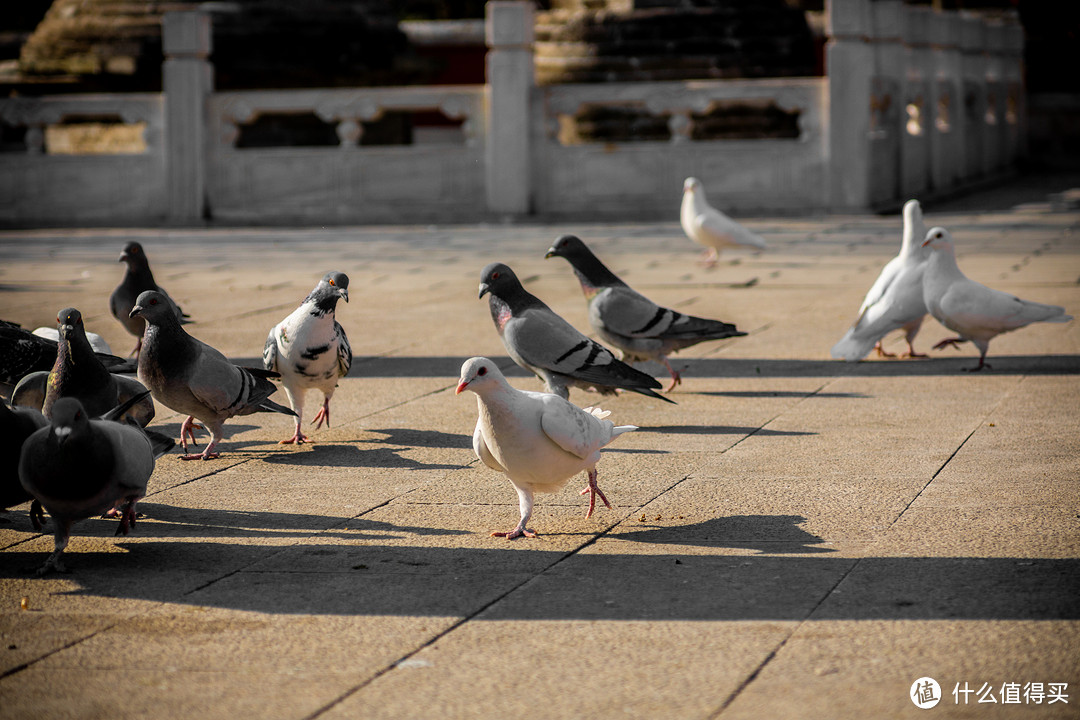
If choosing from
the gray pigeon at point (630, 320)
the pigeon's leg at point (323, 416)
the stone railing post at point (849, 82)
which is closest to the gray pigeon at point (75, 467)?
the pigeon's leg at point (323, 416)

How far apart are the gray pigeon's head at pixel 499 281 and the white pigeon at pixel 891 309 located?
8.18 feet

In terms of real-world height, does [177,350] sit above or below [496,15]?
below

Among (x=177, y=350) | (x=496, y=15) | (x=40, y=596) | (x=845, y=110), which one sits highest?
(x=496, y=15)

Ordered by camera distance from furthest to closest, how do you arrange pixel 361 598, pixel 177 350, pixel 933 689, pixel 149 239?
pixel 149 239 < pixel 177 350 < pixel 361 598 < pixel 933 689

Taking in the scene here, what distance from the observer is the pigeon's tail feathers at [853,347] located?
7660 millimetres

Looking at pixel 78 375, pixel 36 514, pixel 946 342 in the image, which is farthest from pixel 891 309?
pixel 36 514

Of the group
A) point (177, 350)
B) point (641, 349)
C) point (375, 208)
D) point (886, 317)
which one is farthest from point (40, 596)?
point (375, 208)

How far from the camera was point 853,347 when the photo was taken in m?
7.70

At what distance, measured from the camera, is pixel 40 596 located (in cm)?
395

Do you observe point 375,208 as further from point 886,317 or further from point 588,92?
point 886,317

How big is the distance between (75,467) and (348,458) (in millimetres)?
1839

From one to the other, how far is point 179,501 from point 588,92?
14042 mm

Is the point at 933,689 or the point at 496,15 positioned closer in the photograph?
the point at 933,689

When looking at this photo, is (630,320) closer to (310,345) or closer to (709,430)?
(709,430)
